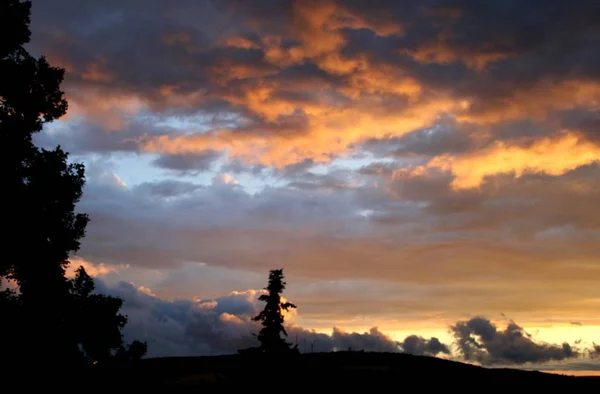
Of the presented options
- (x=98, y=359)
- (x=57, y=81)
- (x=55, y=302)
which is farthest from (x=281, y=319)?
(x=57, y=81)

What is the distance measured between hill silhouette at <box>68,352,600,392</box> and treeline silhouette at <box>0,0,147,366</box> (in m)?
7.57

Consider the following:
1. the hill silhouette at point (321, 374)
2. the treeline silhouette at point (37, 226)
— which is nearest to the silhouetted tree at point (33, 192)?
the treeline silhouette at point (37, 226)

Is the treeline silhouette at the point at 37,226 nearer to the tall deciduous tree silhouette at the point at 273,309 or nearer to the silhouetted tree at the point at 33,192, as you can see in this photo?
the silhouetted tree at the point at 33,192

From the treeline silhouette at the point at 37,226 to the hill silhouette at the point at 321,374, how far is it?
24.8 feet

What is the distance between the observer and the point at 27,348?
79.5ft

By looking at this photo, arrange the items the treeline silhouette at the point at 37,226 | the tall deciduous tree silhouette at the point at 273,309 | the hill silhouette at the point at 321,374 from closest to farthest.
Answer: the hill silhouette at the point at 321,374 → the treeline silhouette at the point at 37,226 → the tall deciduous tree silhouette at the point at 273,309

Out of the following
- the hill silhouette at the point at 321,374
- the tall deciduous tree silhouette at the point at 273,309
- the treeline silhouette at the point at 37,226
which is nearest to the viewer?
the hill silhouette at the point at 321,374

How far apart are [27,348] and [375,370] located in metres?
15.0

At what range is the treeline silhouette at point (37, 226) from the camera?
81.4 feet

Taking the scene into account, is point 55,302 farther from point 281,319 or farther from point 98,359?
point 281,319

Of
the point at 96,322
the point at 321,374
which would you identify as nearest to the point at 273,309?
the point at 96,322

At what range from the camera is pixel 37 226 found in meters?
25.4

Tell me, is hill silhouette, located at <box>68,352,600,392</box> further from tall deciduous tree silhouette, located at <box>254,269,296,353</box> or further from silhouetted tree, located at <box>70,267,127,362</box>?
tall deciduous tree silhouette, located at <box>254,269,296,353</box>

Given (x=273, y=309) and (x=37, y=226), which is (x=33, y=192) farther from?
(x=273, y=309)
